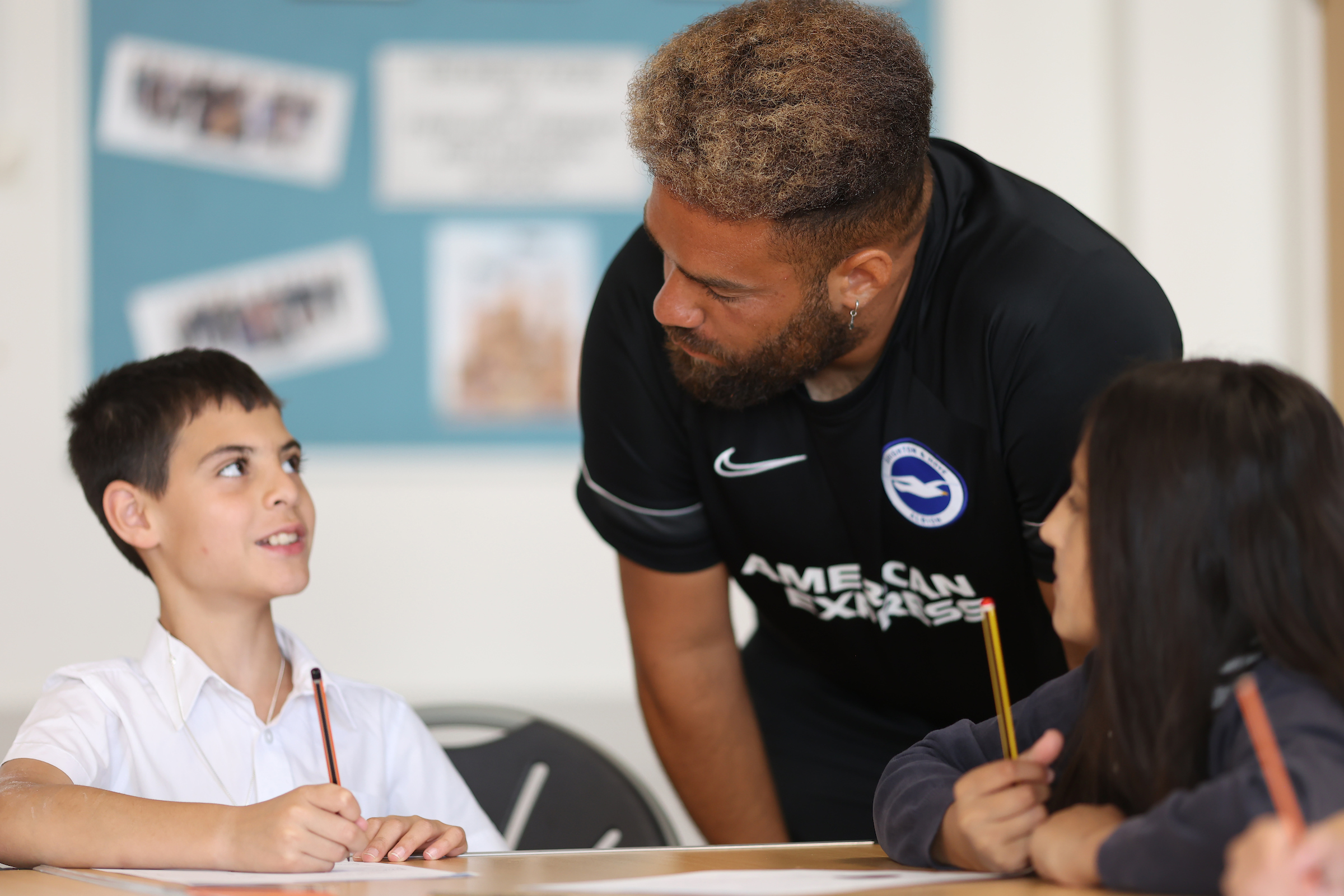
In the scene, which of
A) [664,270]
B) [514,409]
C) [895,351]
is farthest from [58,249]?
[895,351]

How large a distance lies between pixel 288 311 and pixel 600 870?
172cm

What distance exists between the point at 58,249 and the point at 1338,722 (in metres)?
2.24

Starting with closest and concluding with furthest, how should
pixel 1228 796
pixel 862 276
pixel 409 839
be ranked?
pixel 1228 796 < pixel 409 839 < pixel 862 276

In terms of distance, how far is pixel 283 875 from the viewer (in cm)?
80

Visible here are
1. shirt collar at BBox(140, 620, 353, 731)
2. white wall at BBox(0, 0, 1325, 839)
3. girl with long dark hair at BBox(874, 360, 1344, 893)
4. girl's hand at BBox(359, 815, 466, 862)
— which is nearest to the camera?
girl with long dark hair at BBox(874, 360, 1344, 893)

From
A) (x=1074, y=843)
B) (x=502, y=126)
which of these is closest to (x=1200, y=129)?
(x=502, y=126)

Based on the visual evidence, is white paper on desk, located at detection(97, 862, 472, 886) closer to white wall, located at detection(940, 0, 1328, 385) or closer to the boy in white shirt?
the boy in white shirt

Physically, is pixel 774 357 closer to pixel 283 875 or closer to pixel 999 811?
pixel 999 811

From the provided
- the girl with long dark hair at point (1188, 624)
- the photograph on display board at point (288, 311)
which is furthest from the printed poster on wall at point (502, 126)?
the girl with long dark hair at point (1188, 624)

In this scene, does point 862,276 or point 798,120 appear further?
point 862,276

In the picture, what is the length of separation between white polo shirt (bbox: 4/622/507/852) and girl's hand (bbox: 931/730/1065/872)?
510mm

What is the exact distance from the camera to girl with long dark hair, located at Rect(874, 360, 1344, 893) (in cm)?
63

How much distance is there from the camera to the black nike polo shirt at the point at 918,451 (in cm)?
102

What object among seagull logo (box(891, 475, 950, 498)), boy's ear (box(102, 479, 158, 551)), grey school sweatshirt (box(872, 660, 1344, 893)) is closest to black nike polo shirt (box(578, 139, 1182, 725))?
seagull logo (box(891, 475, 950, 498))
